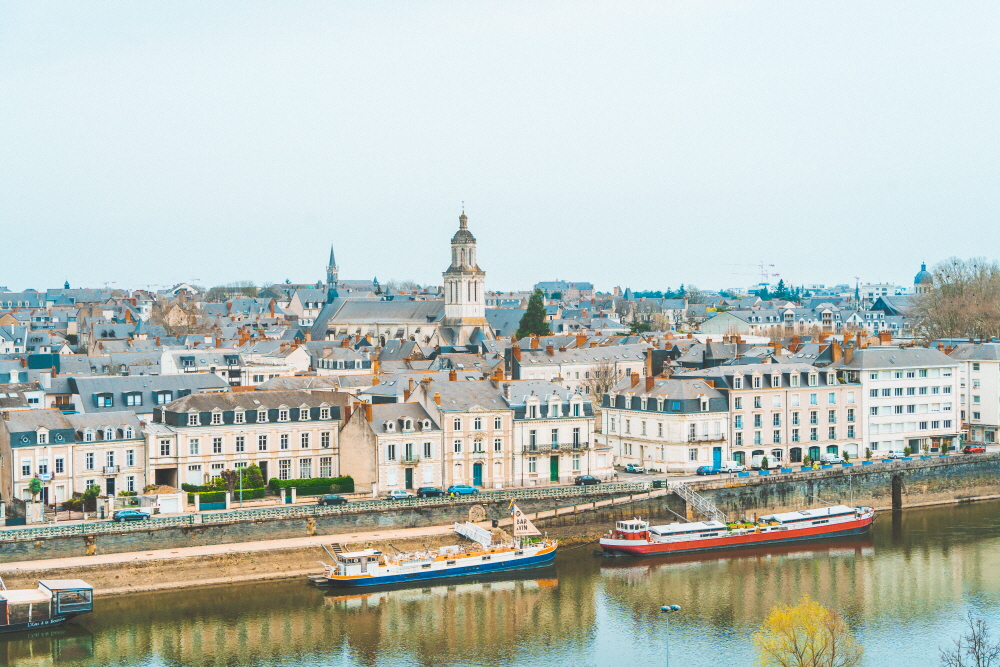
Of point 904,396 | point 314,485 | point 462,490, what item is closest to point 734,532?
point 462,490

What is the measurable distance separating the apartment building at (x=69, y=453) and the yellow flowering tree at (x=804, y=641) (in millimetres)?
29855

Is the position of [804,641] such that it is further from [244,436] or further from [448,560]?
[244,436]

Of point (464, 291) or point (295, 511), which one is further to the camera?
point (464, 291)

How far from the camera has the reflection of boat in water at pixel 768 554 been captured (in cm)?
5581

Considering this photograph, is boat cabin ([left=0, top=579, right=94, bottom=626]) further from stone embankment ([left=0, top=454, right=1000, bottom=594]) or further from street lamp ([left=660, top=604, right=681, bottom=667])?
street lamp ([left=660, top=604, right=681, bottom=667])

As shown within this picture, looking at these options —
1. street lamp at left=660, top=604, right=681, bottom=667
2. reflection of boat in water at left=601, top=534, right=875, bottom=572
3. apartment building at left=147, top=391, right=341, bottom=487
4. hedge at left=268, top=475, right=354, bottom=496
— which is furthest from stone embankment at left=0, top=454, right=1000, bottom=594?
street lamp at left=660, top=604, right=681, bottom=667

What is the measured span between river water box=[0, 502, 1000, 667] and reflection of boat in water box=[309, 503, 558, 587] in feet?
2.47

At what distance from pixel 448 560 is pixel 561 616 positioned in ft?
21.6

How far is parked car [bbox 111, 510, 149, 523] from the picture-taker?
52125mm

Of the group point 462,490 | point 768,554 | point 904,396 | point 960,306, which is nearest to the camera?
point 768,554

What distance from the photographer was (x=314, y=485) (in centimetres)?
5919

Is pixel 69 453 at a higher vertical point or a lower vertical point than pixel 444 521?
higher

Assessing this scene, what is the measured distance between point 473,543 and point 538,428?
370 inches

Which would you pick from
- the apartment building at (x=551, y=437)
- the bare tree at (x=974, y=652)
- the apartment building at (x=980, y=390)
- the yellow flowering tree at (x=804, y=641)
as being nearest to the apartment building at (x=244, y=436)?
the apartment building at (x=551, y=437)
